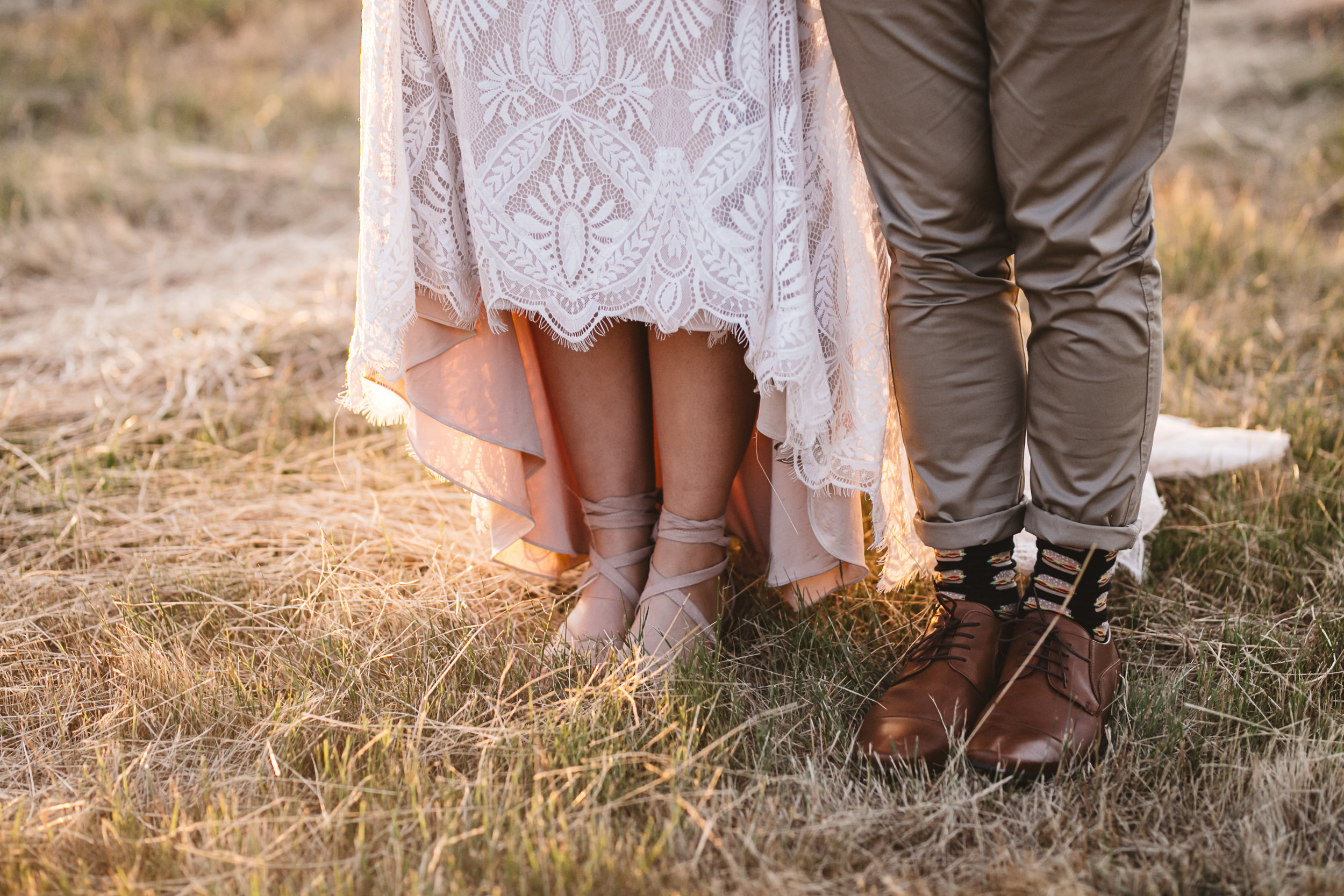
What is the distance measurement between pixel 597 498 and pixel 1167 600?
3.30 ft

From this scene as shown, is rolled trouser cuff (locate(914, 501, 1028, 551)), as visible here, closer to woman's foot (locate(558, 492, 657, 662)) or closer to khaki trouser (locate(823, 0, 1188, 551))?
khaki trouser (locate(823, 0, 1188, 551))

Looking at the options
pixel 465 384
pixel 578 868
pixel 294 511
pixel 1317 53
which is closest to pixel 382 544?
pixel 294 511

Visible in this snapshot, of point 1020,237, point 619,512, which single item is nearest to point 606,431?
point 619,512

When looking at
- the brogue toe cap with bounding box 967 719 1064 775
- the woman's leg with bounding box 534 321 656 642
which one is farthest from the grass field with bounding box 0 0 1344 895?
the woman's leg with bounding box 534 321 656 642

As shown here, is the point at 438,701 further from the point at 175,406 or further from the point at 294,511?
the point at 175,406

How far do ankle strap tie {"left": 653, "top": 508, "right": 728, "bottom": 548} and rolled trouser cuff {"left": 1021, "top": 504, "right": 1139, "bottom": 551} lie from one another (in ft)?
1.65

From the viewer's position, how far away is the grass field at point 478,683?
41.1 inches

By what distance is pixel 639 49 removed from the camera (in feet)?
3.92

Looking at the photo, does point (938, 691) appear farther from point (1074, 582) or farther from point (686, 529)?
point (686, 529)

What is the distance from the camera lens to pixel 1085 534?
1269 millimetres

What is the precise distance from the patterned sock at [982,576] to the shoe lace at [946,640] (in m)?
0.03

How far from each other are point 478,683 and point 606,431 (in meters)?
0.44

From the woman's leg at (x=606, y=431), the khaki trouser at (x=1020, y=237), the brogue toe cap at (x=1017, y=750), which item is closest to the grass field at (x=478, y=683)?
the brogue toe cap at (x=1017, y=750)

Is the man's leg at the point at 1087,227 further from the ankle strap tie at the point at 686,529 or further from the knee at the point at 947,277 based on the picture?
the ankle strap tie at the point at 686,529
